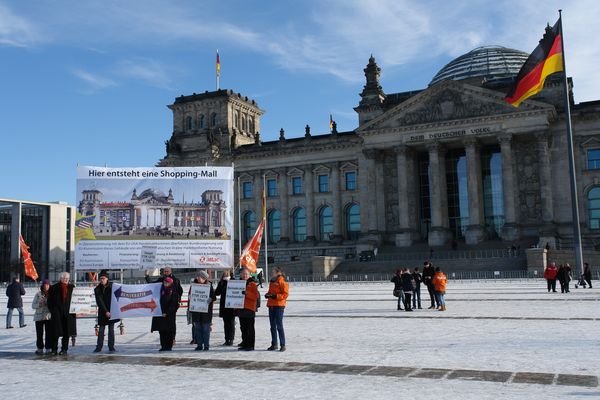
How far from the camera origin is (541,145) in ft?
199

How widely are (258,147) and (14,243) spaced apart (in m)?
69.2

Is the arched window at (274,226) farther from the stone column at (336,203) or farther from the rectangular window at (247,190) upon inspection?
the stone column at (336,203)

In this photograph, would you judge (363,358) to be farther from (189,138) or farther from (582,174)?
(189,138)

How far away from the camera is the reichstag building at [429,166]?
61.3 meters

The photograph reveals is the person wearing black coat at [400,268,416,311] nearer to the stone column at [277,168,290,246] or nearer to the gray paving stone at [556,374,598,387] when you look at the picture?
the gray paving stone at [556,374,598,387]

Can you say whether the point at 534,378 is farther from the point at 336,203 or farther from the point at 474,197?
the point at 336,203

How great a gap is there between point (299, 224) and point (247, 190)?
8.20 meters

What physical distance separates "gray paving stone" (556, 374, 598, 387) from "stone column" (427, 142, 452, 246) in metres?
53.4

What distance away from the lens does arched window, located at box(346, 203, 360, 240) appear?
7338 cm

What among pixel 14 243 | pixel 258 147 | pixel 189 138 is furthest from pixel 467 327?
pixel 14 243

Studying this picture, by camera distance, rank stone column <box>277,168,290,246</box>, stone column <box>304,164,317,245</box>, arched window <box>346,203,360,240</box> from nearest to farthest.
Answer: arched window <box>346,203,360,240</box>
stone column <box>304,164,317,245</box>
stone column <box>277,168,290,246</box>

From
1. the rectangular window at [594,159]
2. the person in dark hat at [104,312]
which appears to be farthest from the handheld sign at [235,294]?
the rectangular window at [594,159]

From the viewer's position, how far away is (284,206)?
77188 mm

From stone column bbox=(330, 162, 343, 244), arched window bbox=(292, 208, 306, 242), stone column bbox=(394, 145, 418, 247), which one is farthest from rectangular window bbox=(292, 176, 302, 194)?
stone column bbox=(394, 145, 418, 247)
